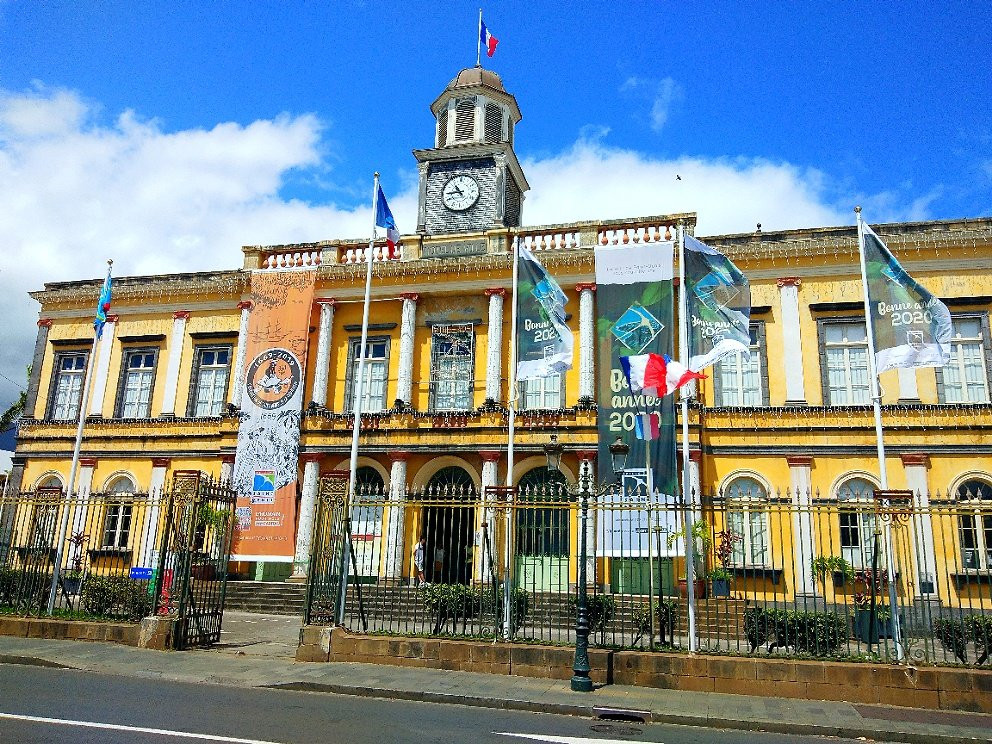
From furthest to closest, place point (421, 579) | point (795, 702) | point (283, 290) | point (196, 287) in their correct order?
point (196, 287), point (283, 290), point (421, 579), point (795, 702)

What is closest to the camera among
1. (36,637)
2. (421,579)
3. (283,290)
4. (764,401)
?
(36,637)

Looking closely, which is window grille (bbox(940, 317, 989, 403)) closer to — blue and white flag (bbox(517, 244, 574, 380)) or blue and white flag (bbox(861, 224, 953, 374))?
blue and white flag (bbox(861, 224, 953, 374))

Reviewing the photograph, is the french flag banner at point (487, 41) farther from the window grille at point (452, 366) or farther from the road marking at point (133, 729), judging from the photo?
the road marking at point (133, 729)

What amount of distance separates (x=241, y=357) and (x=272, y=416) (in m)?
2.46

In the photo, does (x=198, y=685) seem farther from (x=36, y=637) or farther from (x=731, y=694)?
(x=731, y=694)

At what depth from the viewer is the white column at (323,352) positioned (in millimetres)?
24125

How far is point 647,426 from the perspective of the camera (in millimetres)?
19859

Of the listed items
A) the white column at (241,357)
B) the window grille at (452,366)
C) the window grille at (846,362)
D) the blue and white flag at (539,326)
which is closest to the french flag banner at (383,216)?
the blue and white flag at (539,326)

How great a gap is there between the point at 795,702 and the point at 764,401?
39.7 ft

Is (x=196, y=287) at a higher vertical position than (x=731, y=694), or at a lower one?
higher

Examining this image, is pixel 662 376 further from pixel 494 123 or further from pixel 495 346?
pixel 494 123

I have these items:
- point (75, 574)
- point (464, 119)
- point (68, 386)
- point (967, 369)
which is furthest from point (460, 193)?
point (75, 574)

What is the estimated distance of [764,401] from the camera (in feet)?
70.3

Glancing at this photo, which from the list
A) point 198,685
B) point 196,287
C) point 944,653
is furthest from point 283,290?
point 944,653
